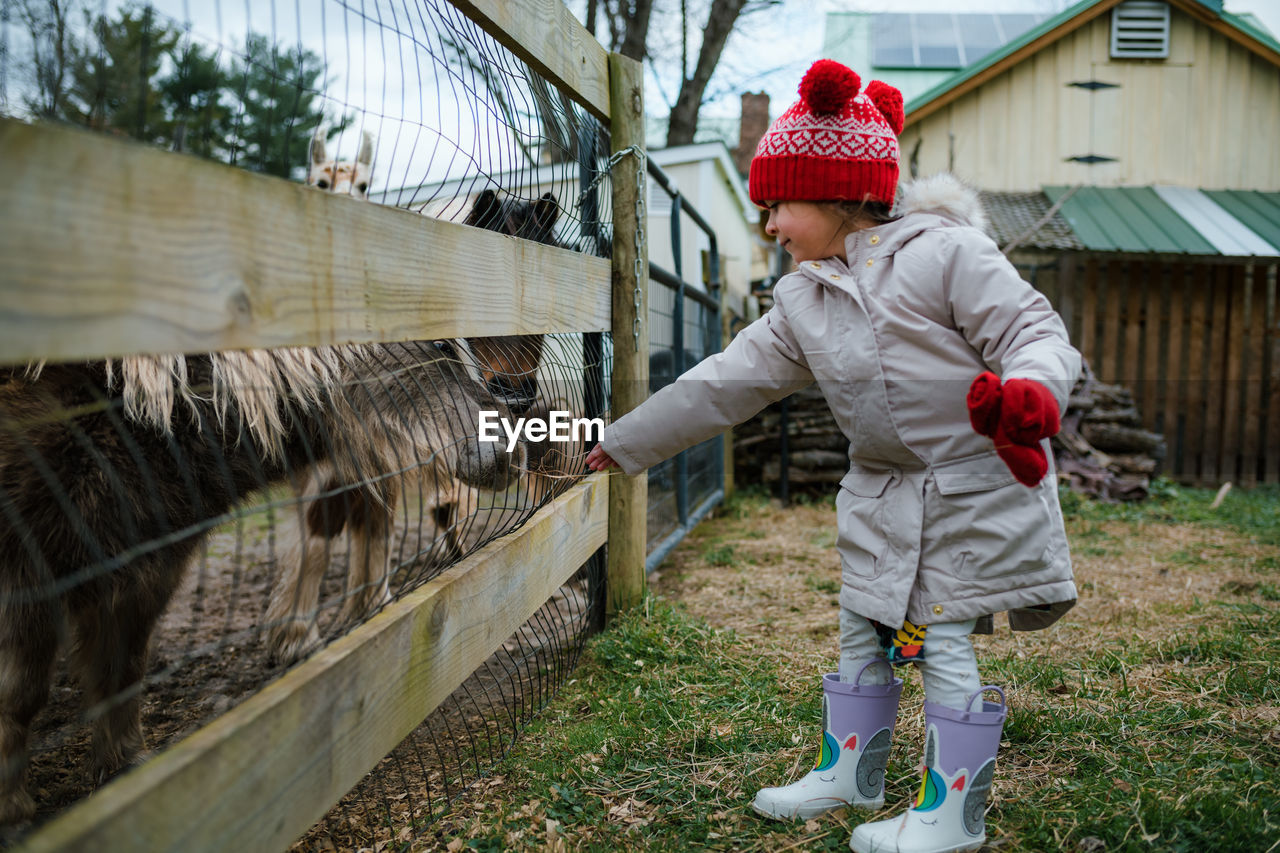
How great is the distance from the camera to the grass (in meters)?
1.88

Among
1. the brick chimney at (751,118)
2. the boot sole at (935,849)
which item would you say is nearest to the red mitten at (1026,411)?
the boot sole at (935,849)

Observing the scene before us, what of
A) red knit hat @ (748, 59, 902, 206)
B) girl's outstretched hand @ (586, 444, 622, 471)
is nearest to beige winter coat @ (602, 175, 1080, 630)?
red knit hat @ (748, 59, 902, 206)

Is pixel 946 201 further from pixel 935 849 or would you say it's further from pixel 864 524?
pixel 935 849

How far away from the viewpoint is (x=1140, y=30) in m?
10.9

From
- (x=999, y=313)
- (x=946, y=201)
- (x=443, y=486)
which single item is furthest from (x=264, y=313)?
(x=443, y=486)

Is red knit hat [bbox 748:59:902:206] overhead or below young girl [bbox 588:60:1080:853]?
overhead

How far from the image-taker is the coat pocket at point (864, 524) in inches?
74.6

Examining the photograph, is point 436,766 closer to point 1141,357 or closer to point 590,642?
point 590,642

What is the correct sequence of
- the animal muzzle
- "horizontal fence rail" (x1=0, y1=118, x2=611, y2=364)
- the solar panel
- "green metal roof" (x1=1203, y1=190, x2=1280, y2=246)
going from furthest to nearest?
the solar panel → "green metal roof" (x1=1203, y1=190, x2=1280, y2=246) → the animal muzzle → "horizontal fence rail" (x1=0, y1=118, x2=611, y2=364)

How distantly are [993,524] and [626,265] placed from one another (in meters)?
1.72

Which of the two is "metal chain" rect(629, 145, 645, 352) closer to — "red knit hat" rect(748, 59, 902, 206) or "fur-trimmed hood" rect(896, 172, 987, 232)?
"red knit hat" rect(748, 59, 902, 206)

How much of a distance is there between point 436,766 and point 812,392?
5.66 m

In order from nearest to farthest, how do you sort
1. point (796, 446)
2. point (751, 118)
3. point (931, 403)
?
1. point (931, 403)
2. point (796, 446)
3. point (751, 118)

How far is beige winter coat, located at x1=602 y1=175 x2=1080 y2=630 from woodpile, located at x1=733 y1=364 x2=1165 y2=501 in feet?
16.4
